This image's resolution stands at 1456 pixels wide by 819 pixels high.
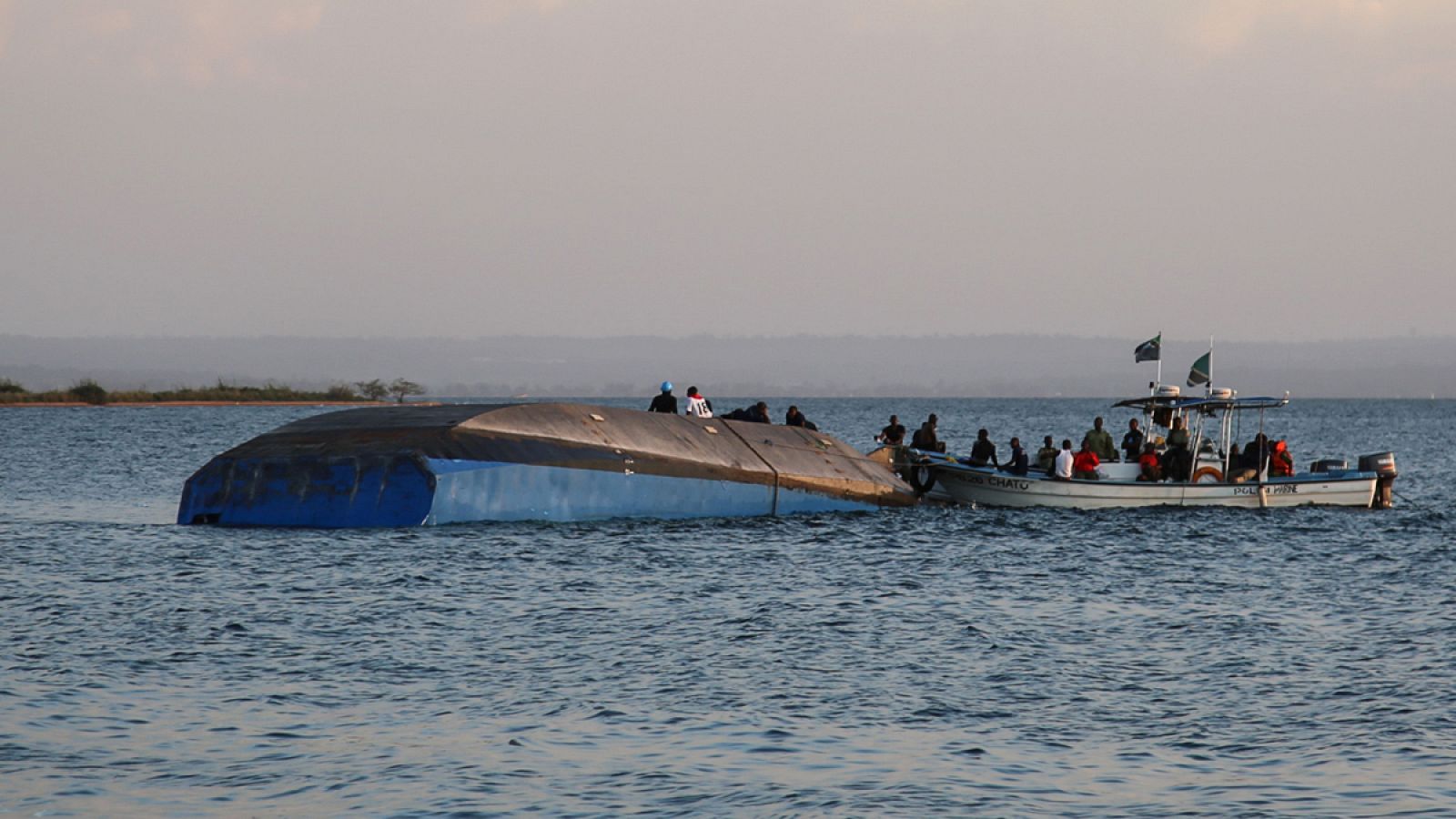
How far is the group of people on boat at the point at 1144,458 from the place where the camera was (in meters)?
41.6

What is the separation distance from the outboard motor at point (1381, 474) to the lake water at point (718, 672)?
8980 millimetres

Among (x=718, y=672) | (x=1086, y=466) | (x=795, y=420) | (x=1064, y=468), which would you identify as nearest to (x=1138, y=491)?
(x=1086, y=466)

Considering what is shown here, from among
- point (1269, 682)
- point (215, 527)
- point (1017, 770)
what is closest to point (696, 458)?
point (215, 527)

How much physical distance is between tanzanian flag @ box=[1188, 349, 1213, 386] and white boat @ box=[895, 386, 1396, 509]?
23.3 inches

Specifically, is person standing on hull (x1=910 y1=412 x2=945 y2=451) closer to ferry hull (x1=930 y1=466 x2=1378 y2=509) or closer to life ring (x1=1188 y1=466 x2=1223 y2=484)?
ferry hull (x1=930 y1=466 x2=1378 y2=509)

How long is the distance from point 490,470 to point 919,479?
1552 centimetres

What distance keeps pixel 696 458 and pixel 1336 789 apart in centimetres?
2541

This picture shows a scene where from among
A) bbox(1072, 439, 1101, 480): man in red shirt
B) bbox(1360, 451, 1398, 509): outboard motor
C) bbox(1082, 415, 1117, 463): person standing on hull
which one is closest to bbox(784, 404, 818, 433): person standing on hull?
bbox(1072, 439, 1101, 480): man in red shirt

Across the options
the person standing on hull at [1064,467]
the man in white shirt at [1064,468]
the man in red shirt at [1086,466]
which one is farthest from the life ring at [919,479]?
the man in red shirt at [1086,466]

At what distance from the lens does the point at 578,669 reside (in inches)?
742

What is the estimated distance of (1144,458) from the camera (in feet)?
137

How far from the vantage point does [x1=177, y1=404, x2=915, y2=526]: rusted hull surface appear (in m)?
33.7

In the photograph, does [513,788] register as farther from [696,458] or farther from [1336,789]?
[696,458]

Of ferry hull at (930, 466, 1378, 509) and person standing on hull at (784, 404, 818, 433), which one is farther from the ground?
person standing on hull at (784, 404, 818, 433)
